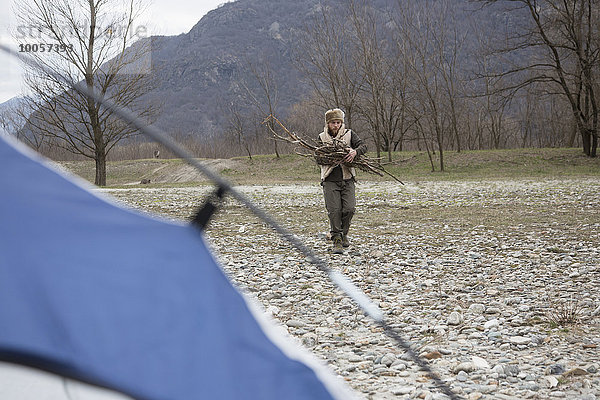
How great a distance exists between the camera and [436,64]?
31438 mm

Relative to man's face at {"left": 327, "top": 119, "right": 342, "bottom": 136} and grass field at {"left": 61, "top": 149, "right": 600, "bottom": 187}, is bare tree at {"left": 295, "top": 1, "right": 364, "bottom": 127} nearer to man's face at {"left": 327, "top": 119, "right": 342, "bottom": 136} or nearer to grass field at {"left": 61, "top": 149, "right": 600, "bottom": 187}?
grass field at {"left": 61, "top": 149, "right": 600, "bottom": 187}

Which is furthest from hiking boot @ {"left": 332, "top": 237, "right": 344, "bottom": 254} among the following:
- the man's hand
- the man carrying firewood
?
the man's hand

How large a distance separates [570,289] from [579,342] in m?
1.54

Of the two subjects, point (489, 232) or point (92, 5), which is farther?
point (92, 5)

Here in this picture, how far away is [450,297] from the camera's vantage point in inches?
196

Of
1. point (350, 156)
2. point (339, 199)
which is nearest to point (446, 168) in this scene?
point (339, 199)

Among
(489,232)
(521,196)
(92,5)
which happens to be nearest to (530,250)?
(489,232)

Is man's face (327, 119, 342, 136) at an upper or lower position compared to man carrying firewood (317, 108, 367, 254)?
upper

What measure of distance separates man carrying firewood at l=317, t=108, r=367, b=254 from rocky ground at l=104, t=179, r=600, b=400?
582 millimetres

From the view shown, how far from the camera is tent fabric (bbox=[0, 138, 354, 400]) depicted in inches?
43.9

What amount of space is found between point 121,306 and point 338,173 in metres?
6.04

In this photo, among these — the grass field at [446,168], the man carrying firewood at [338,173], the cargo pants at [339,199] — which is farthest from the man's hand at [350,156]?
the grass field at [446,168]

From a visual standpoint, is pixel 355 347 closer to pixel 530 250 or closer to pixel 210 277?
pixel 210 277

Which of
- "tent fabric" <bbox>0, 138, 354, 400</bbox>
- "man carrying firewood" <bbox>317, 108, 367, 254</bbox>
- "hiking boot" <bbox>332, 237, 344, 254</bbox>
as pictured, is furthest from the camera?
"hiking boot" <bbox>332, 237, 344, 254</bbox>
